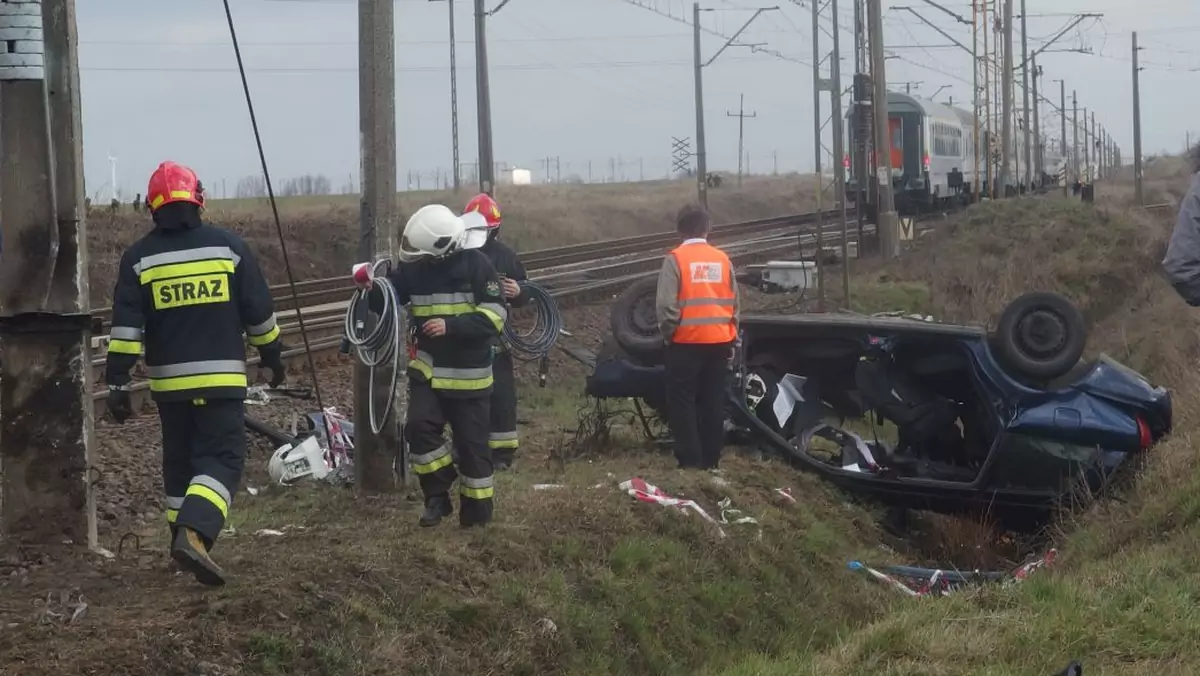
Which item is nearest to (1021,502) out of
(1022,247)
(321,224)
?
(1022,247)

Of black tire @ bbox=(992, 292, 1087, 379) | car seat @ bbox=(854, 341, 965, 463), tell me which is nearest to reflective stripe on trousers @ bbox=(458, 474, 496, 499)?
car seat @ bbox=(854, 341, 965, 463)

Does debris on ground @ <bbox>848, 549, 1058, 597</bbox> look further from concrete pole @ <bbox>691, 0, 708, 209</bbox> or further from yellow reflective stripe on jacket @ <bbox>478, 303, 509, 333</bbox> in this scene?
concrete pole @ <bbox>691, 0, 708, 209</bbox>

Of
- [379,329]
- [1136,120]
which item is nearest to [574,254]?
[379,329]

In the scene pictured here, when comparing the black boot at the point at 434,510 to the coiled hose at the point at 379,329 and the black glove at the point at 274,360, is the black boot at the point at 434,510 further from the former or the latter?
the black glove at the point at 274,360

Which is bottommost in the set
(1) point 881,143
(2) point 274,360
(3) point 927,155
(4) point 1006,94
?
(2) point 274,360

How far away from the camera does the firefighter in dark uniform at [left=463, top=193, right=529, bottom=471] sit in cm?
927

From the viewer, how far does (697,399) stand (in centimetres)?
945

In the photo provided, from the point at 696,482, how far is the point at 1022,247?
18.9 m

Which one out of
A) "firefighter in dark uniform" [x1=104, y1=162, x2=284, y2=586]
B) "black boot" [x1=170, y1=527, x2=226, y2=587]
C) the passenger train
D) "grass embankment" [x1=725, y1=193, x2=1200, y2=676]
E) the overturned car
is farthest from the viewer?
the passenger train

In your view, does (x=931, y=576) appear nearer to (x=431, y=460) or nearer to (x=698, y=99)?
(x=431, y=460)

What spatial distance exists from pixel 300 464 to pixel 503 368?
4.71 feet

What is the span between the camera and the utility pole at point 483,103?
100 ft

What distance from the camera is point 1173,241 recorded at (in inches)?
296

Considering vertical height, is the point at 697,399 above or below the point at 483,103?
below
